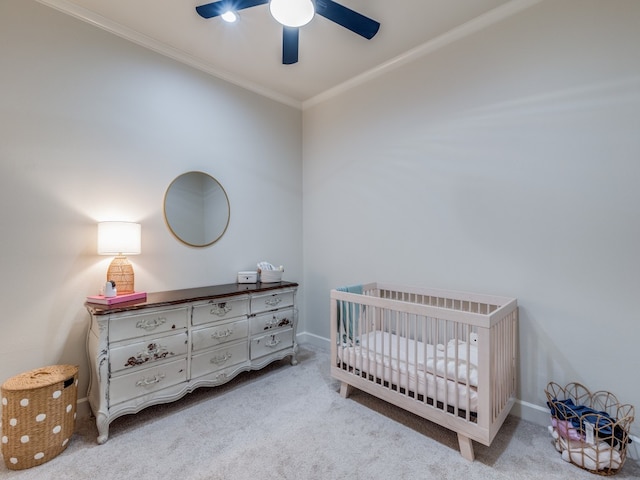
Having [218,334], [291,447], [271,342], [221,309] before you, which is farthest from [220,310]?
[291,447]

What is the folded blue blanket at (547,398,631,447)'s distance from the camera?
1.55 meters

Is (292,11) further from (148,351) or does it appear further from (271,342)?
(271,342)

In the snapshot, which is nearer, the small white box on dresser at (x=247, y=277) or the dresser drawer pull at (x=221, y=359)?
the dresser drawer pull at (x=221, y=359)

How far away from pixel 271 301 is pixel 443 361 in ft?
4.89

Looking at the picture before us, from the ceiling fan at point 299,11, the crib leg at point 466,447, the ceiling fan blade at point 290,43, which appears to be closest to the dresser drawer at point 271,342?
the crib leg at point 466,447

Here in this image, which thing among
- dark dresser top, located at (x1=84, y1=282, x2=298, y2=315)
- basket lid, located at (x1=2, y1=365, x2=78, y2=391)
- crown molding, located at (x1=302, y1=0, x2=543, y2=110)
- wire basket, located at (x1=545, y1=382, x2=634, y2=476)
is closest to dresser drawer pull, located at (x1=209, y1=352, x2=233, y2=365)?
dark dresser top, located at (x1=84, y1=282, x2=298, y2=315)

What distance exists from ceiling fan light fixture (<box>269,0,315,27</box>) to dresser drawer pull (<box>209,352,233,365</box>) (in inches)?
91.6

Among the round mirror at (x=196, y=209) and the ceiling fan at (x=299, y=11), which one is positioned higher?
the ceiling fan at (x=299, y=11)

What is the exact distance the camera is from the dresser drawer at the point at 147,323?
1867 mm

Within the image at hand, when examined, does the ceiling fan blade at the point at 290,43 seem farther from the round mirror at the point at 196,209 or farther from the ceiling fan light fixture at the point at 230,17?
the round mirror at the point at 196,209

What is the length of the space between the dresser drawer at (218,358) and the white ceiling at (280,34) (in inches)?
97.7

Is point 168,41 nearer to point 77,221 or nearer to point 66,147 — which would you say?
point 66,147

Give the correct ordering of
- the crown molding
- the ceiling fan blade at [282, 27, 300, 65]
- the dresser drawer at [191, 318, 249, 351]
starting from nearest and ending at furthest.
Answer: the ceiling fan blade at [282, 27, 300, 65], the crown molding, the dresser drawer at [191, 318, 249, 351]

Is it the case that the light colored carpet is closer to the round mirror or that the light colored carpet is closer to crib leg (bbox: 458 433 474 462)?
crib leg (bbox: 458 433 474 462)
